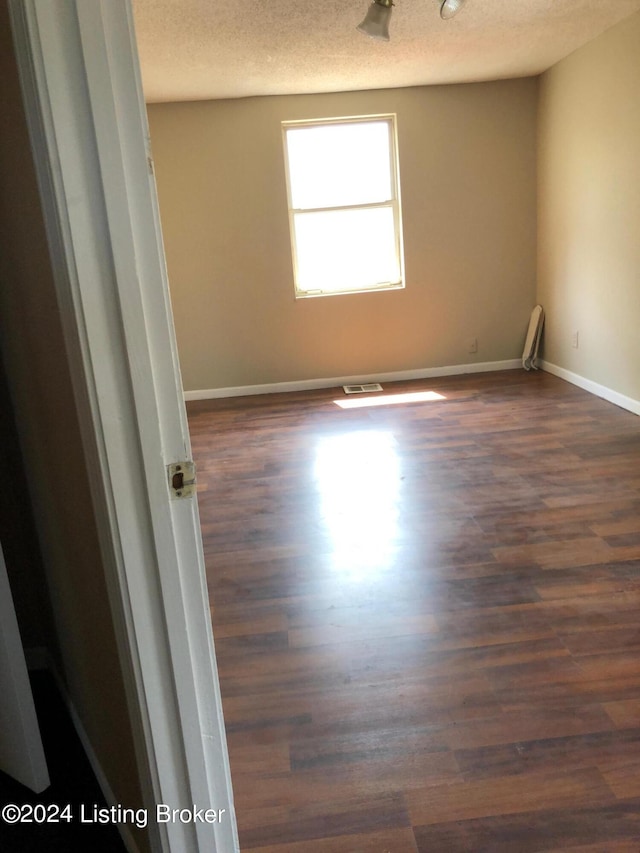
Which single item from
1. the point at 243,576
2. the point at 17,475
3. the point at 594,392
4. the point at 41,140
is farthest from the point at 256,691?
the point at 594,392

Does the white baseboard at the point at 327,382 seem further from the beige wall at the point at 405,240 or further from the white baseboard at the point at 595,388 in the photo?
the white baseboard at the point at 595,388

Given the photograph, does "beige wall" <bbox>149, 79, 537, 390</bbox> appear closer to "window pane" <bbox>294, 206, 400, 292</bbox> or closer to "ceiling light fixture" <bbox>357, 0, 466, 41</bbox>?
"window pane" <bbox>294, 206, 400, 292</bbox>

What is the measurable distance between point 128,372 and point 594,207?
463 cm

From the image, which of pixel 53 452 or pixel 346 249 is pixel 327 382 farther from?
pixel 53 452

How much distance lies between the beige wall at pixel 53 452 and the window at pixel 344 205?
418 centimetres

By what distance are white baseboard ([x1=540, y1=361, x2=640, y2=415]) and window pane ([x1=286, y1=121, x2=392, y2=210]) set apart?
2098mm

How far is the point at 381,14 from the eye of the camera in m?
2.95

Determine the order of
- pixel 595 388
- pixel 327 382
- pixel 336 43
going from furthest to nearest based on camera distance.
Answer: pixel 327 382 → pixel 595 388 → pixel 336 43

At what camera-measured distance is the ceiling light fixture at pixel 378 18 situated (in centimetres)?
289

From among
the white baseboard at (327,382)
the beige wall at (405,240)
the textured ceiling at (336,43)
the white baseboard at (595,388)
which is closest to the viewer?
the textured ceiling at (336,43)

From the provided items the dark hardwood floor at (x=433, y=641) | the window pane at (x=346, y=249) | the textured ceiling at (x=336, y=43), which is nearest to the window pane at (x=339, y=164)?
the window pane at (x=346, y=249)

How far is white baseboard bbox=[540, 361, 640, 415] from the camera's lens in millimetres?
4359

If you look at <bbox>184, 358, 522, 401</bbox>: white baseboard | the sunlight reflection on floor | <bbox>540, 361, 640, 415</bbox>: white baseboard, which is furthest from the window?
the sunlight reflection on floor

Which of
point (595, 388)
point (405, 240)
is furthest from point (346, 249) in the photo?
point (595, 388)
